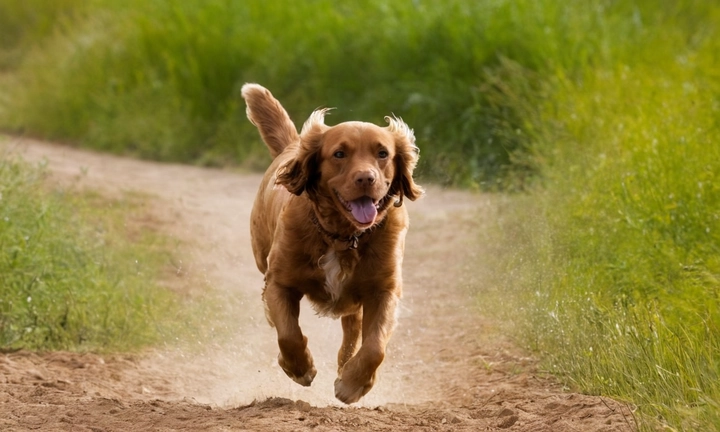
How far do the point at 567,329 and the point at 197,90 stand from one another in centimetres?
857

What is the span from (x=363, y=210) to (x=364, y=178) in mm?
Result: 164

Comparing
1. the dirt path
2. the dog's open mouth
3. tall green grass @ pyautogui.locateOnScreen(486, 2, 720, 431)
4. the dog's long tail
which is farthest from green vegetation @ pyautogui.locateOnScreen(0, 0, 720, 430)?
the dog's long tail

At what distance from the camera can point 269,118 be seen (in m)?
6.65

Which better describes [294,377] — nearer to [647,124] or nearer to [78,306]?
[78,306]

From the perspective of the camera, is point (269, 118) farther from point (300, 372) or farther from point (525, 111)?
point (525, 111)

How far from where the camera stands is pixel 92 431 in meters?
4.73

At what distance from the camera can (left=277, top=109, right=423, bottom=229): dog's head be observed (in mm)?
5004

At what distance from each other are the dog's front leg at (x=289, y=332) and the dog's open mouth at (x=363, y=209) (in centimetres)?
59

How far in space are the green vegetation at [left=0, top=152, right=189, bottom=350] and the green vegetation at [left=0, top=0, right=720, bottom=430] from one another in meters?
2.38

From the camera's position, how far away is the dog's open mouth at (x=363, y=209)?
4988mm

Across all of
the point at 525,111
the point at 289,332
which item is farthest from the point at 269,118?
the point at 525,111

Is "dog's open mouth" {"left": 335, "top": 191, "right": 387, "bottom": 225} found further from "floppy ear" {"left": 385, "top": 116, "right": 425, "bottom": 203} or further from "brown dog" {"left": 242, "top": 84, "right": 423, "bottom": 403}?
"floppy ear" {"left": 385, "top": 116, "right": 425, "bottom": 203}

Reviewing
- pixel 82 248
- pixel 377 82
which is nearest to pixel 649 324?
pixel 82 248

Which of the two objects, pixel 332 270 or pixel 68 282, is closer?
pixel 332 270
